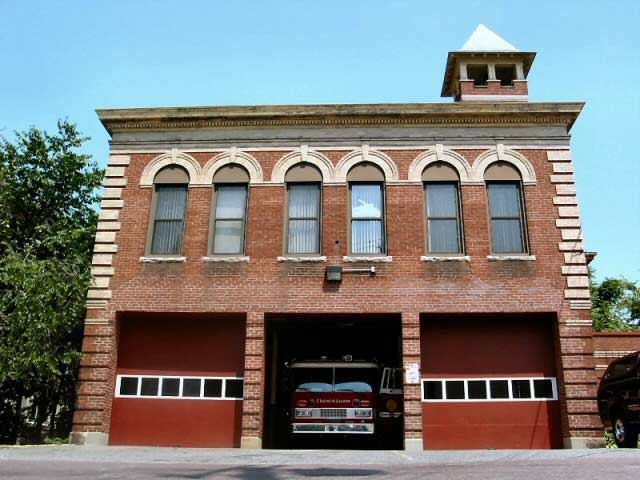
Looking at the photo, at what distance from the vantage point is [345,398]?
625 inches

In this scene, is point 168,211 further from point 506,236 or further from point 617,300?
point 617,300

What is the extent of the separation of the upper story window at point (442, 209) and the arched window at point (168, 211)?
7010 mm

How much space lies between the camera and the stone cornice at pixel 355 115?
17.0m

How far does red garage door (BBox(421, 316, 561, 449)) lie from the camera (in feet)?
50.3

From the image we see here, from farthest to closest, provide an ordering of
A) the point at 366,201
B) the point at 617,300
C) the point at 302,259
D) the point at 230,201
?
1. the point at 617,300
2. the point at 230,201
3. the point at 366,201
4. the point at 302,259

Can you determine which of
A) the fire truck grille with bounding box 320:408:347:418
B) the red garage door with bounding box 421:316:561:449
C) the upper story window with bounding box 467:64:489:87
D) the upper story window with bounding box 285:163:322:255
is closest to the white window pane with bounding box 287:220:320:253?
the upper story window with bounding box 285:163:322:255

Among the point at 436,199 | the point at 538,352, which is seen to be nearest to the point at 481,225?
the point at 436,199

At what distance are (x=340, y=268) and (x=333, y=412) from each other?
3.85 m

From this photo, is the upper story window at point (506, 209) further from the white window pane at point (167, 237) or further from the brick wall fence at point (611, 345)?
the white window pane at point (167, 237)

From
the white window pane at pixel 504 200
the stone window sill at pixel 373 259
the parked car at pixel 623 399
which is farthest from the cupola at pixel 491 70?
the parked car at pixel 623 399

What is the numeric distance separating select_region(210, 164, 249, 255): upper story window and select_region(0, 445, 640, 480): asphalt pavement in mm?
5570

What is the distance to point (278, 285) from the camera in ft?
52.4

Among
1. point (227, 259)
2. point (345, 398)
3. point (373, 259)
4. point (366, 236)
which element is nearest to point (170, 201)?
point (227, 259)

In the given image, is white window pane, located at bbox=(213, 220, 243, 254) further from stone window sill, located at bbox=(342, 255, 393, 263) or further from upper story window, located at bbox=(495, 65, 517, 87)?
upper story window, located at bbox=(495, 65, 517, 87)
